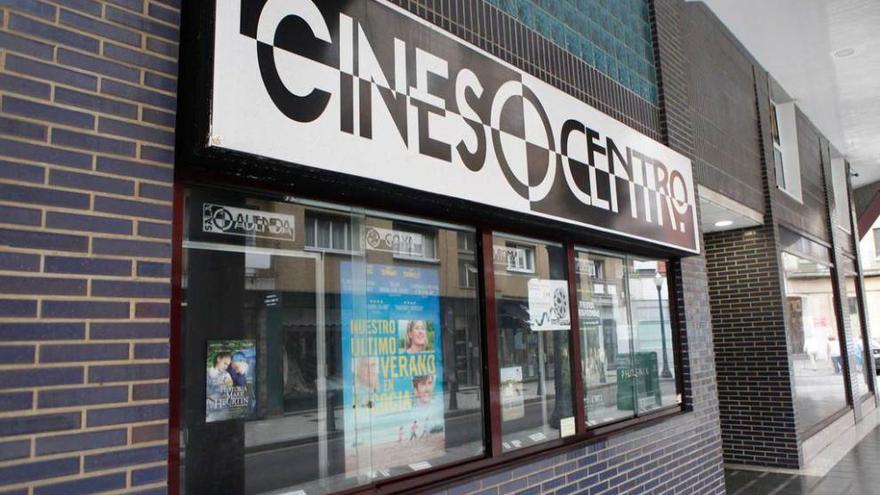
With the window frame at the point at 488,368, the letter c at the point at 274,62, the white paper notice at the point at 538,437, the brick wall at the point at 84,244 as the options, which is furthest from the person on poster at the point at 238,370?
the white paper notice at the point at 538,437

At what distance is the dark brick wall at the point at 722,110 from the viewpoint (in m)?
7.90

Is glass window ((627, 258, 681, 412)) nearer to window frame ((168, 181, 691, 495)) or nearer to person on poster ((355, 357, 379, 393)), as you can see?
window frame ((168, 181, 691, 495))

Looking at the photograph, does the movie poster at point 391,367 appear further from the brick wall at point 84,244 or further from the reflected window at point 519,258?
the brick wall at point 84,244

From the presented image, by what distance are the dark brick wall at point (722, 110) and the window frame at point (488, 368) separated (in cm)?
218

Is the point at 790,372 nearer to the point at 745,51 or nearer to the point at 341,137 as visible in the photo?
the point at 745,51

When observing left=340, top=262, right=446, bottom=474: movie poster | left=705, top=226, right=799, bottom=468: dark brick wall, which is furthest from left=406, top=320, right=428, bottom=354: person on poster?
left=705, top=226, right=799, bottom=468: dark brick wall

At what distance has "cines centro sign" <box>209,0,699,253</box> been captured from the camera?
2.63m

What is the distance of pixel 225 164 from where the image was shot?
2.64 meters

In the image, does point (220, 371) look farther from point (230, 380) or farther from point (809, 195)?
point (809, 195)

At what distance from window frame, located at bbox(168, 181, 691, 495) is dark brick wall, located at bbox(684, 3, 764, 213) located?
218cm

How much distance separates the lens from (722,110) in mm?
8719

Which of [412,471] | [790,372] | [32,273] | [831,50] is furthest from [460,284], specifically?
[831,50]

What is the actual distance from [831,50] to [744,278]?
371cm

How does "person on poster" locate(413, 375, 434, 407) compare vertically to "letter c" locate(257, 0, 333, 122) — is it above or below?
below
